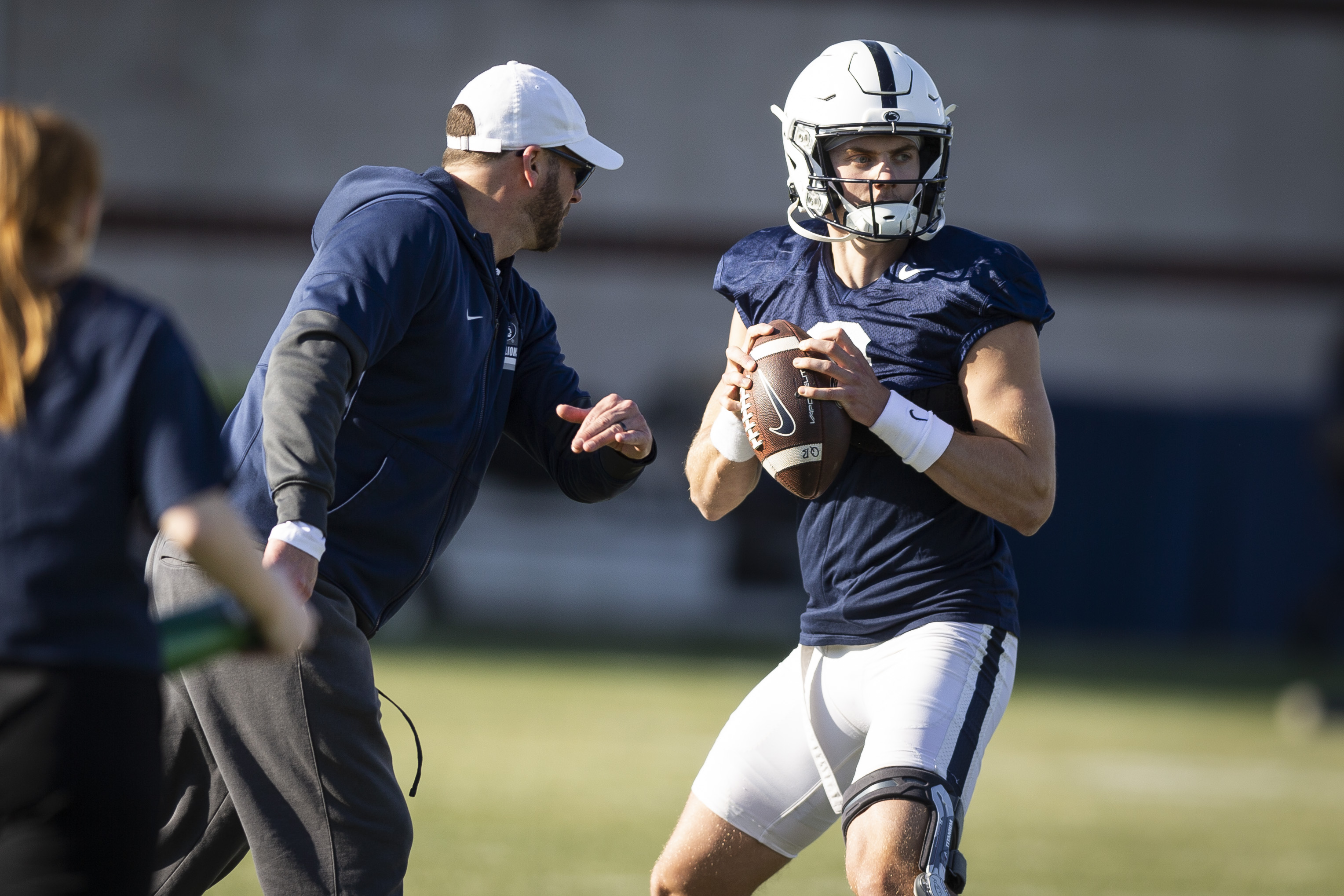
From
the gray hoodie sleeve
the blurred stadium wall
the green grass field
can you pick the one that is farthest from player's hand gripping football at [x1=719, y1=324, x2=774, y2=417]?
the blurred stadium wall

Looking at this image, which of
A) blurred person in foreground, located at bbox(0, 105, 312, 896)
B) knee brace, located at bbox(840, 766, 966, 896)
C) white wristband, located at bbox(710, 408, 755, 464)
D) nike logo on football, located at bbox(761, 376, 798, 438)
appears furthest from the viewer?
white wristband, located at bbox(710, 408, 755, 464)

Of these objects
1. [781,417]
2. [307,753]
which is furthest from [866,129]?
[307,753]

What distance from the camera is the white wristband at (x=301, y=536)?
10.3ft

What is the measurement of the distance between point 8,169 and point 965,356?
2.21m

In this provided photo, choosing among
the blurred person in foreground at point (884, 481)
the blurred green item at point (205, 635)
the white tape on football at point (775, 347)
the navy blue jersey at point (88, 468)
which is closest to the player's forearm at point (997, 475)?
the blurred person in foreground at point (884, 481)

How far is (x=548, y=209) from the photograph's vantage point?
13.2 ft

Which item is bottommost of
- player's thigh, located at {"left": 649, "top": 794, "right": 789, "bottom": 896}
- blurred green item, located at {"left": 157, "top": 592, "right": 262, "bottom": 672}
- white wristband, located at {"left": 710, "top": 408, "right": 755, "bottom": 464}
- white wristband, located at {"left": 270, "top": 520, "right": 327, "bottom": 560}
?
Result: player's thigh, located at {"left": 649, "top": 794, "right": 789, "bottom": 896}

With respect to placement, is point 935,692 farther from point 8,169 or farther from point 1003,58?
point 1003,58

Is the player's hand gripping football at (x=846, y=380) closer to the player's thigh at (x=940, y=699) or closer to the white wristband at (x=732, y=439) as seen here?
the white wristband at (x=732, y=439)

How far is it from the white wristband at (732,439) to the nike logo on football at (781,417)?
19 cm

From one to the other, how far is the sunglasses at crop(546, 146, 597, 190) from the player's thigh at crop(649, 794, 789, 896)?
64.9 inches

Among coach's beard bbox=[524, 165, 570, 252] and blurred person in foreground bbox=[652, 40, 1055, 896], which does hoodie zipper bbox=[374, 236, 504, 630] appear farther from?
blurred person in foreground bbox=[652, 40, 1055, 896]

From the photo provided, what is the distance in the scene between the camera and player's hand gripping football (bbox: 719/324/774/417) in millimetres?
3783

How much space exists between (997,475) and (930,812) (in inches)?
30.7
